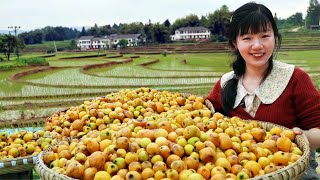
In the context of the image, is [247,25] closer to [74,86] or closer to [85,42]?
[74,86]

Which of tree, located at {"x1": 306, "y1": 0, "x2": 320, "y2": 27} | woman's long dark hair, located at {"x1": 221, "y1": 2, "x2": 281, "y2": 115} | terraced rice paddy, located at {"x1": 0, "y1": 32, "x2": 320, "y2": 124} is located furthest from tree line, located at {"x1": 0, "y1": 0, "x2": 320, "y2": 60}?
woman's long dark hair, located at {"x1": 221, "y1": 2, "x2": 281, "y2": 115}

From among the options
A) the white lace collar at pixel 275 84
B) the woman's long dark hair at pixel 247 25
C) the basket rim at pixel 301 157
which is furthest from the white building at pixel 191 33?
the basket rim at pixel 301 157

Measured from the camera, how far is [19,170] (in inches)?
153

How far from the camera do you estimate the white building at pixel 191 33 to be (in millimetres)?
73688

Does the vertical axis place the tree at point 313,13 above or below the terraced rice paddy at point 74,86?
above

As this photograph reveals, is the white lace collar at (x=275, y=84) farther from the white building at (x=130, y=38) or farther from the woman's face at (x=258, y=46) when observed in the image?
the white building at (x=130, y=38)

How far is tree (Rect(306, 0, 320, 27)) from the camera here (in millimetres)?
72688

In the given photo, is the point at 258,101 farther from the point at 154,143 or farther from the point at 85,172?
the point at 85,172

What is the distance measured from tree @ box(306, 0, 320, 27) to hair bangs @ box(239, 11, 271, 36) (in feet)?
248

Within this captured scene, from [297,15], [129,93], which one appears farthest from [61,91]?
[297,15]

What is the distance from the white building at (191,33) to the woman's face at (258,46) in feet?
231

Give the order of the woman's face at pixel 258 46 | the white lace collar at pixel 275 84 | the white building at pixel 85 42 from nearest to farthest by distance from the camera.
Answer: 1. the woman's face at pixel 258 46
2. the white lace collar at pixel 275 84
3. the white building at pixel 85 42

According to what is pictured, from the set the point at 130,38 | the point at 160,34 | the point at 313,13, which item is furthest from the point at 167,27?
the point at 313,13

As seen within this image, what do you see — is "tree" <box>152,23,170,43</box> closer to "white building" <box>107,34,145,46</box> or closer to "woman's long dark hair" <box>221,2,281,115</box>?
"white building" <box>107,34,145,46</box>
